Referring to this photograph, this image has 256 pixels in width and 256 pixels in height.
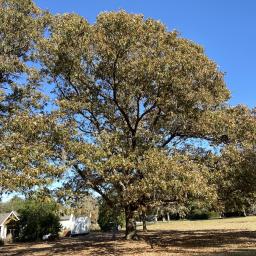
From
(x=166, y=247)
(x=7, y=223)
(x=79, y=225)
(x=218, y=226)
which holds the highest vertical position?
(x=7, y=223)

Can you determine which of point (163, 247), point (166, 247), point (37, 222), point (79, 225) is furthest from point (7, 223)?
point (166, 247)

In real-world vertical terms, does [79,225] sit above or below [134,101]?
below

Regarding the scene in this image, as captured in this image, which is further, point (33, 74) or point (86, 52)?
point (33, 74)

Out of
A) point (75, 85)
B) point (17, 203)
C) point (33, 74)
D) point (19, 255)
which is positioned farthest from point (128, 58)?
point (17, 203)

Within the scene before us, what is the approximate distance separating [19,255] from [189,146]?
39.5 ft

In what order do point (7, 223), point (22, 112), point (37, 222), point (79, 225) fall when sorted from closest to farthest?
point (22, 112)
point (37, 222)
point (7, 223)
point (79, 225)

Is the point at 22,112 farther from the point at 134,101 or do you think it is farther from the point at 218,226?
the point at 218,226

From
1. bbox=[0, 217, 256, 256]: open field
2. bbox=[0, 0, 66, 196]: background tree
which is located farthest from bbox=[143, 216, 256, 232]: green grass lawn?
bbox=[0, 0, 66, 196]: background tree

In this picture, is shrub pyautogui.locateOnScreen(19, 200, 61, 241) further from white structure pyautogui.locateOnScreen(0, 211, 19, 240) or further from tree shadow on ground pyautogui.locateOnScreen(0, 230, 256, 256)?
tree shadow on ground pyautogui.locateOnScreen(0, 230, 256, 256)

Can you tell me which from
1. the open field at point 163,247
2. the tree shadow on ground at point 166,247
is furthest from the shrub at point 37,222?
the tree shadow on ground at point 166,247

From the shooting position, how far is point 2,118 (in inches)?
804

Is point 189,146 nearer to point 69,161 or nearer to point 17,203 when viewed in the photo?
point 69,161

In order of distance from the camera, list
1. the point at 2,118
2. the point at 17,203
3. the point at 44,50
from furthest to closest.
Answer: the point at 17,203, the point at 44,50, the point at 2,118

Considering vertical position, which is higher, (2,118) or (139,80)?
(139,80)
